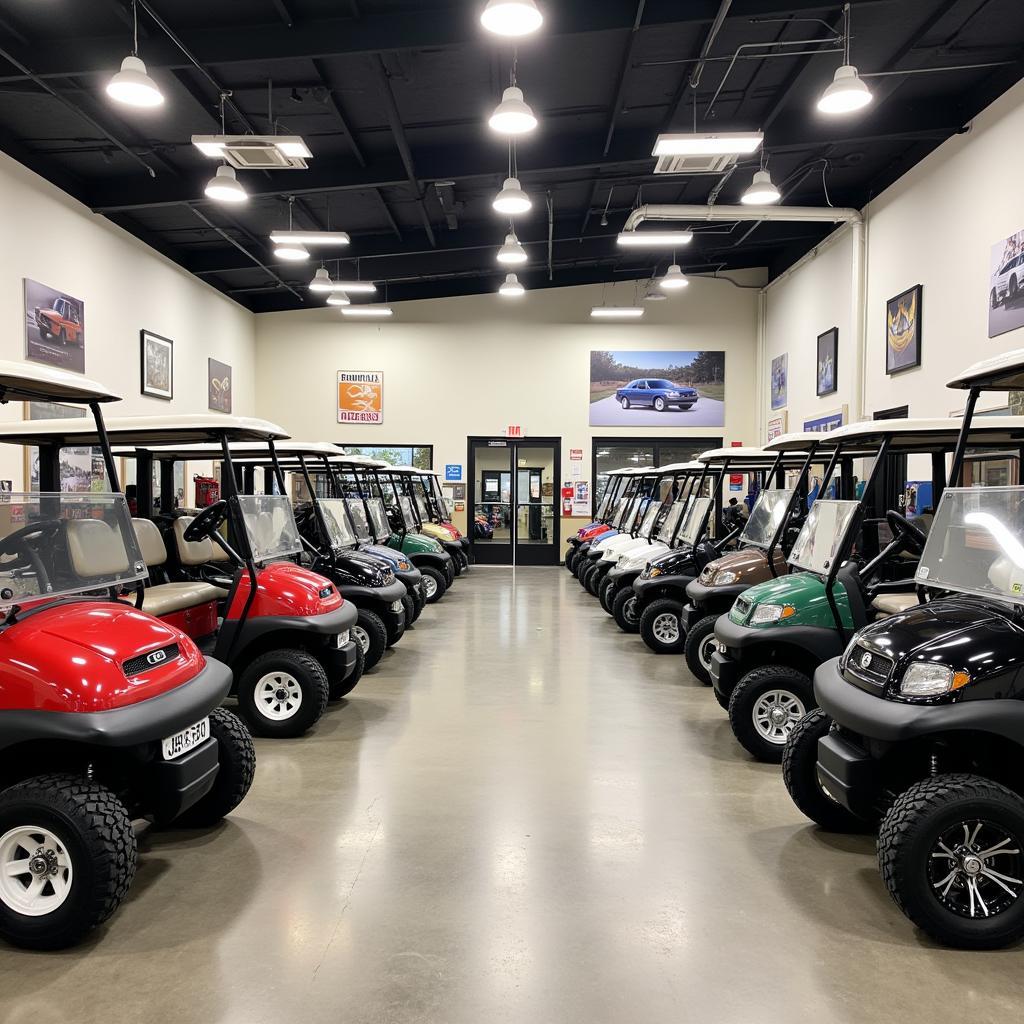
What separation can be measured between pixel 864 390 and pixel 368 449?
30.1ft

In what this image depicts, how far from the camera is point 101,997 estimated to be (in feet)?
7.35

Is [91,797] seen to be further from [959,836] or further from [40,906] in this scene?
[959,836]

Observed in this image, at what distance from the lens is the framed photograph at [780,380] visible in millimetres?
14020

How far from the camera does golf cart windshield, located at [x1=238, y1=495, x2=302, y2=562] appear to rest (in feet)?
15.7

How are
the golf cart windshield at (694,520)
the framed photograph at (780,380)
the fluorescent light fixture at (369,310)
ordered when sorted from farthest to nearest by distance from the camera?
the framed photograph at (780,380), the fluorescent light fixture at (369,310), the golf cart windshield at (694,520)

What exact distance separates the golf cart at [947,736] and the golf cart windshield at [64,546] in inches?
112

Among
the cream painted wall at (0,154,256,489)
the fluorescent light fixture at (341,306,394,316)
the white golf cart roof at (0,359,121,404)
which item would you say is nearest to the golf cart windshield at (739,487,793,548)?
the white golf cart roof at (0,359,121,404)

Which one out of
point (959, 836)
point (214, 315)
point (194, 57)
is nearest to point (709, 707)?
point (959, 836)

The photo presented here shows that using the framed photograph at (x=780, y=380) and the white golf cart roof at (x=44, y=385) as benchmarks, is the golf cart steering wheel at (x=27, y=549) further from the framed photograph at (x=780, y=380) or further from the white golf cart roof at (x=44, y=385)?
the framed photograph at (x=780, y=380)

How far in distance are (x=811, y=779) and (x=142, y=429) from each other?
12.2 feet

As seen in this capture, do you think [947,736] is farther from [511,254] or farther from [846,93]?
[511,254]

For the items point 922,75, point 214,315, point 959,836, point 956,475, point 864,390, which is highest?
point 922,75

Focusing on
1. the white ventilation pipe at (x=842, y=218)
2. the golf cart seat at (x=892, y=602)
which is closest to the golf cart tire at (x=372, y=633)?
the golf cart seat at (x=892, y=602)

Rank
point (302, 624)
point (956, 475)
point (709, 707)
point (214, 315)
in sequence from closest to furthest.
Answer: point (956, 475)
point (302, 624)
point (709, 707)
point (214, 315)
